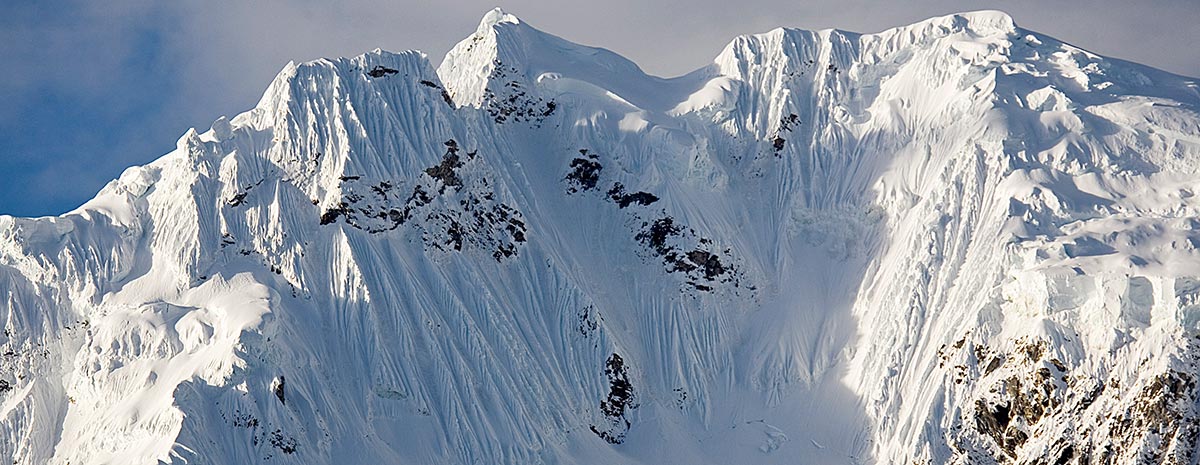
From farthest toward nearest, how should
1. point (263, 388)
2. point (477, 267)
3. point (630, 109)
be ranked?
point (630, 109) → point (477, 267) → point (263, 388)

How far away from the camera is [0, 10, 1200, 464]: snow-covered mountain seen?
3826 inches

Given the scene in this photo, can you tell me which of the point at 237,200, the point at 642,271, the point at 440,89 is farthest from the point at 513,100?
the point at 237,200

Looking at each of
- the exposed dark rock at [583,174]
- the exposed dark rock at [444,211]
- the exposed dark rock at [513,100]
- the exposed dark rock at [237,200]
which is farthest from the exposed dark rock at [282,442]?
the exposed dark rock at [513,100]

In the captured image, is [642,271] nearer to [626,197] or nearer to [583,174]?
[626,197]

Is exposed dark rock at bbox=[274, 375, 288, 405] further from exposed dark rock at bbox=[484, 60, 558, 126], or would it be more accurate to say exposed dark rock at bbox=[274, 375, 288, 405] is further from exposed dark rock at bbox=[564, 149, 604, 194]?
exposed dark rock at bbox=[484, 60, 558, 126]

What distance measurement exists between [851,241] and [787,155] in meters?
11.6

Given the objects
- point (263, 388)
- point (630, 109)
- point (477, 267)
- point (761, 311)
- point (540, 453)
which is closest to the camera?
point (263, 388)

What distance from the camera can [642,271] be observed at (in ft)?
399

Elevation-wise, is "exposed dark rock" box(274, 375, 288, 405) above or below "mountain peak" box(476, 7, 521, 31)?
below

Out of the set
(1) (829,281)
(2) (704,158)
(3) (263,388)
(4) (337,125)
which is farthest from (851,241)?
(3) (263,388)

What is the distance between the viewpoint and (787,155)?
12925cm

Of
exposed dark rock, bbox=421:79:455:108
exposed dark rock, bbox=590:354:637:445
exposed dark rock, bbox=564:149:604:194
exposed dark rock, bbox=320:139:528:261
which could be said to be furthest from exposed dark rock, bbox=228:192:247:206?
exposed dark rock, bbox=590:354:637:445

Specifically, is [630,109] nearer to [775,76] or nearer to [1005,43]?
[775,76]

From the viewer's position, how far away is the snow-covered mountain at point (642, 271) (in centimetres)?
9719
